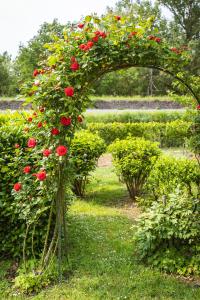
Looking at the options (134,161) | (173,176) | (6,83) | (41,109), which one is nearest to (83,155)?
(134,161)

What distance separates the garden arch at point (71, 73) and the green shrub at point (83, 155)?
250 centimetres

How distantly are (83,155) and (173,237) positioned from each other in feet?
9.03

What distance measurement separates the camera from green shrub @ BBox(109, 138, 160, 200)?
6535mm

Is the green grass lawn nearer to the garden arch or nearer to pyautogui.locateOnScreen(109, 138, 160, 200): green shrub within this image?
the garden arch

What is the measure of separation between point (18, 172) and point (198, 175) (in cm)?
251

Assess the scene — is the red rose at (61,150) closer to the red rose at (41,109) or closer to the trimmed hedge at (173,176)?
the red rose at (41,109)

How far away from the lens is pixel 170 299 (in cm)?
359

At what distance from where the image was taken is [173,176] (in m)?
5.44

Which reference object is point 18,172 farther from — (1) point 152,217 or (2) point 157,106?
(2) point 157,106

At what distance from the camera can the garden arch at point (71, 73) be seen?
3.60m

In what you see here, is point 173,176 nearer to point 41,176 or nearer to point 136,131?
point 41,176

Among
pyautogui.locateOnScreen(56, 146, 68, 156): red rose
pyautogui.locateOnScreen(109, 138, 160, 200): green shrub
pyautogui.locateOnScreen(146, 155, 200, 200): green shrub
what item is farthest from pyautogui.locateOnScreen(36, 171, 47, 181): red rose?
pyautogui.locateOnScreen(109, 138, 160, 200): green shrub

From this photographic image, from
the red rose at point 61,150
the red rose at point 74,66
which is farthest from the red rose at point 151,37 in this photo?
the red rose at point 61,150

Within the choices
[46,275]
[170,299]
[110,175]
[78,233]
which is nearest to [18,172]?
[46,275]
